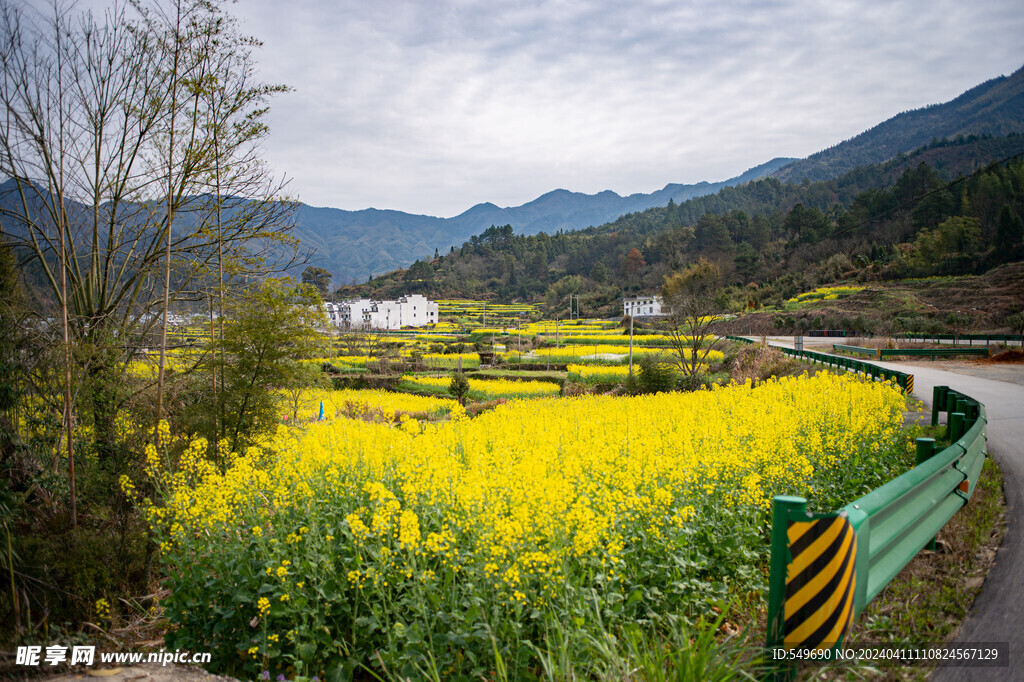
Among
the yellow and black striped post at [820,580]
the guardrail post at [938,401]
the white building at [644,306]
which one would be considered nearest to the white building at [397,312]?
the white building at [644,306]

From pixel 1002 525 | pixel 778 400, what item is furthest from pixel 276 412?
pixel 778 400

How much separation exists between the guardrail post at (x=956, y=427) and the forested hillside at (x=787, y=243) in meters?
33.1

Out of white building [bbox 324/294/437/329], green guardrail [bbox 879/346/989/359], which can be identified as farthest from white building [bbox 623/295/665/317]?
green guardrail [bbox 879/346/989/359]

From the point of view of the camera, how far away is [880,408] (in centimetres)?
771

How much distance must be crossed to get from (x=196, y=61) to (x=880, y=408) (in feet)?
34.5

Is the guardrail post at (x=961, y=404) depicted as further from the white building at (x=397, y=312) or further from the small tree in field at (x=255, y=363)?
the white building at (x=397, y=312)

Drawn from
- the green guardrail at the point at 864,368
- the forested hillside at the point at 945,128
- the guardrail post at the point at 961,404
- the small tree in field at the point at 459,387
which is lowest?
the small tree in field at the point at 459,387

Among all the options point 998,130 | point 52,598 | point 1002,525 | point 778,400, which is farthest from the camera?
point 998,130

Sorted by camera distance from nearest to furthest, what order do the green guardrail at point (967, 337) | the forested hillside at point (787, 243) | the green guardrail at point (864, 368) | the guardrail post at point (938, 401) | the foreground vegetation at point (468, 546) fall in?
the foreground vegetation at point (468, 546)
the guardrail post at point (938, 401)
the green guardrail at point (864, 368)
the green guardrail at point (967, 337)
the forested hillside at point (787, 243)

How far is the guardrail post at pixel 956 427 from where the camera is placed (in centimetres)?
587

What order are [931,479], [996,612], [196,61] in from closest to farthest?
[996,612], [931,479], [196,61]

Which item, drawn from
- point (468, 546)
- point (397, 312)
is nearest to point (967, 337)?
point (468, 546)

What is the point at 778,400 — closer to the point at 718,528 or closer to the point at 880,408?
the point at 880,408

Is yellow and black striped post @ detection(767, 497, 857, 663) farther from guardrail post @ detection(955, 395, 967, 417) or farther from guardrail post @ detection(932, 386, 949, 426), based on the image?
guardrail post @ detection(932, 386, 949, 426)
